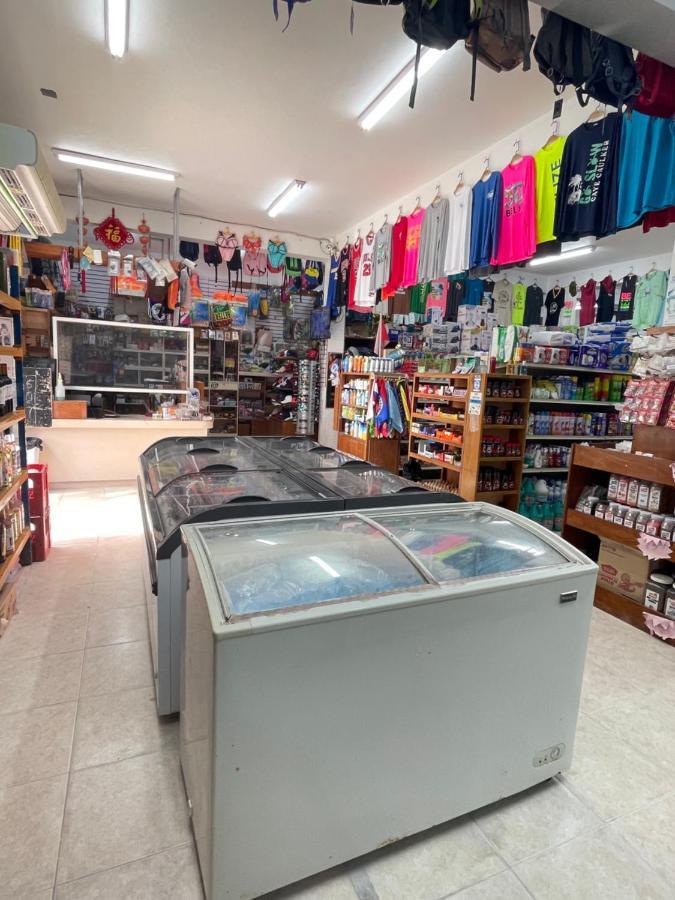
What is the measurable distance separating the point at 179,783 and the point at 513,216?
501 centimetres

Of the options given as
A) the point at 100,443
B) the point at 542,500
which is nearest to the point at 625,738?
the point at 542,500

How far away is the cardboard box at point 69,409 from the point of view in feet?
20.0

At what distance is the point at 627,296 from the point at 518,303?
1836 mm

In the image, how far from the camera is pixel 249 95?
4.75m

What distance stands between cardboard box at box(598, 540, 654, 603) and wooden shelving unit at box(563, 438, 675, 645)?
0.15 ft

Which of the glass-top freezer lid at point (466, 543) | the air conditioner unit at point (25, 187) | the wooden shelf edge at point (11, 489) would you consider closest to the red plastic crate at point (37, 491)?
the wooden shelf edge at point (11, 489)

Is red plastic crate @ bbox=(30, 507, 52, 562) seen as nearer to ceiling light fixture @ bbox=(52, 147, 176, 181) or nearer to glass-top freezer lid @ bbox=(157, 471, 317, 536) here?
glass-top freezer lid @ bbox=(157, 471, 317, 536)

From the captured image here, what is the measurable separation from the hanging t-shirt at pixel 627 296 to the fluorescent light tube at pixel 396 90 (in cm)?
555

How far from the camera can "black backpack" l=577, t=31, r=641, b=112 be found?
7.79ft

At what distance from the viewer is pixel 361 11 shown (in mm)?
3564

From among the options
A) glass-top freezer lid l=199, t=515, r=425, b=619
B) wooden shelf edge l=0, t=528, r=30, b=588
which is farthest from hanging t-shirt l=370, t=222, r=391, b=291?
glass-top freezer lid l=199, t=515, r=425, b=619

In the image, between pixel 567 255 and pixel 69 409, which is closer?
pixel 69 409

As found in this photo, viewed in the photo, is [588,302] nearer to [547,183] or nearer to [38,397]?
[547,183]

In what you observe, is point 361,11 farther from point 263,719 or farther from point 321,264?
point 321,264
